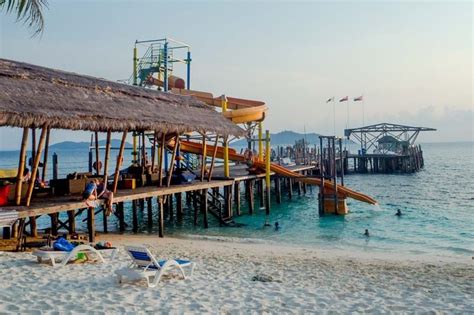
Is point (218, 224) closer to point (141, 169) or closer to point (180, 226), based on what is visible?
point (180, 226)

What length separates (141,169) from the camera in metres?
16.8

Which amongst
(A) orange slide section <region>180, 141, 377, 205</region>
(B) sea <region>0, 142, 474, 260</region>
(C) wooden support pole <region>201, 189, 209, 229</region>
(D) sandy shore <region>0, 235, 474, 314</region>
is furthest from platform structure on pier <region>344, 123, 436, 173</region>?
(D) sandy shore <region>0, 235, 474, 314</region>

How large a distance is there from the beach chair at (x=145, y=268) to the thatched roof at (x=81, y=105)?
178 inches

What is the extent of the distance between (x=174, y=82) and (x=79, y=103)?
14.5 m

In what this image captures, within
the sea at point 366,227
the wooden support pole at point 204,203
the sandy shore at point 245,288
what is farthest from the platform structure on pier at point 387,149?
the sandy shore at point 245,288

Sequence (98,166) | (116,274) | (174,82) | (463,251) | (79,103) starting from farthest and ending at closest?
(174,82)
(98,166)
(463,251)
(79,103)
(116,274)

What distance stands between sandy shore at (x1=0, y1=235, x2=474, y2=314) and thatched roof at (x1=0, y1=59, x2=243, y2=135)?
320 cm

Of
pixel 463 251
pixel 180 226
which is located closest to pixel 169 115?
pixel 180 226

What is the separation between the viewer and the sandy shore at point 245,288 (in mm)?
6438

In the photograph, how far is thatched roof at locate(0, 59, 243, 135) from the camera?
10789 mm

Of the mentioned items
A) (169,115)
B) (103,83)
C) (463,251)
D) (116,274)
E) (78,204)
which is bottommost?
(463,251)

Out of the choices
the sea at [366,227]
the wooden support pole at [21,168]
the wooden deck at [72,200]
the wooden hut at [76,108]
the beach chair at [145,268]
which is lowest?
the sea at [366,227]

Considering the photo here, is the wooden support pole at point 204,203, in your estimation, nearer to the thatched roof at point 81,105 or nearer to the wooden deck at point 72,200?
the wooden deck at point 72,200

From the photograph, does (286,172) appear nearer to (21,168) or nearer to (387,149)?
(21,168)
